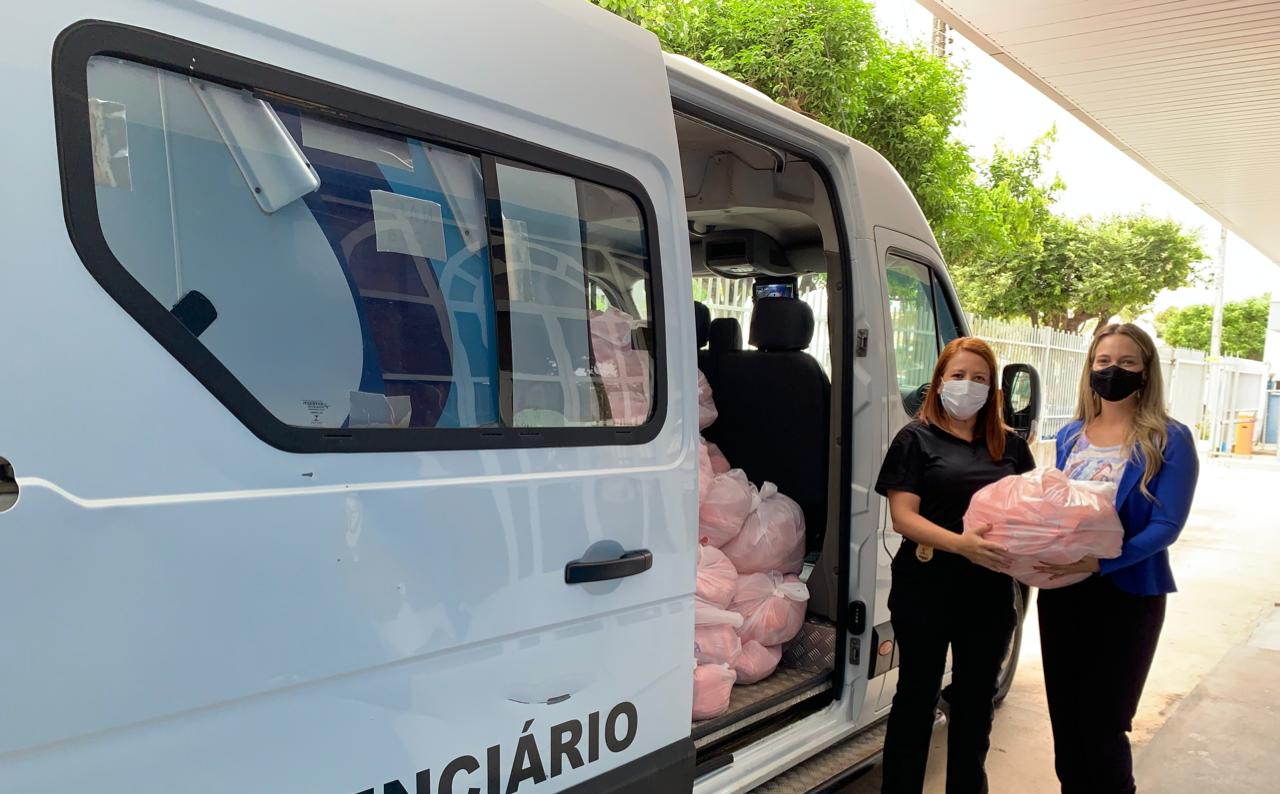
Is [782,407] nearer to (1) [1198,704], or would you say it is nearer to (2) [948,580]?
(2) [948,580]

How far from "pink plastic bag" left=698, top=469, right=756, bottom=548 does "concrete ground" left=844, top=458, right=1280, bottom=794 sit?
120cm

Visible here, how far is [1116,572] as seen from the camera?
2865 mm

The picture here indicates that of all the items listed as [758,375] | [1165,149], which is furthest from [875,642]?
[1165,149]

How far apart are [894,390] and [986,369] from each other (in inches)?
20.0

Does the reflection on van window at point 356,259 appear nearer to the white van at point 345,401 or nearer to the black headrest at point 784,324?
the white van at point 345,401

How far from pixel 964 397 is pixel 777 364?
116cm

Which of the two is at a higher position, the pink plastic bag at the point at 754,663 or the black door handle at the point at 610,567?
the black door handle at the point at 610,567

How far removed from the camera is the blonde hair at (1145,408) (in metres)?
2.77

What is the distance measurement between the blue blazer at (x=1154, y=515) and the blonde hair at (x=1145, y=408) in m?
0.02

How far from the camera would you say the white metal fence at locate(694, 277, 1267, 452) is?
5.60 metres

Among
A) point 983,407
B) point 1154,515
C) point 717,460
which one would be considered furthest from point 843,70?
point 1154,515

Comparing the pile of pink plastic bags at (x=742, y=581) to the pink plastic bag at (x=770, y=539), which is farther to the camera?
the pink plastic bag at (x=770, y=539)

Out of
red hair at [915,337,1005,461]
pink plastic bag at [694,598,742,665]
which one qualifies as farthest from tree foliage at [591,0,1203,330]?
pink plastic bag at [694,598,742,665]

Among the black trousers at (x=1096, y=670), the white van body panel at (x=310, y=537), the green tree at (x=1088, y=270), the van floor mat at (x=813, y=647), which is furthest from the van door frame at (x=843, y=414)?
the green tree at (x=1088, y=270)
